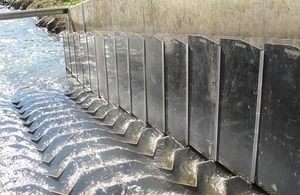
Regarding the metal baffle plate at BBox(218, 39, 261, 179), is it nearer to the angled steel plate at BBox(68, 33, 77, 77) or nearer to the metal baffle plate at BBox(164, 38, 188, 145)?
the metal baffle plate at BBox(164, 38, 188, 145)

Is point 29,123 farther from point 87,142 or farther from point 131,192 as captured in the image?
point 131,192

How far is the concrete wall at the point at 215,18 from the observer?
172 inches

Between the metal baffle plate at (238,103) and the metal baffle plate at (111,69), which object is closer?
the metal baffle plate at (238,103)

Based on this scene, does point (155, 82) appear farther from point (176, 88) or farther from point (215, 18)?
point (215, 18)

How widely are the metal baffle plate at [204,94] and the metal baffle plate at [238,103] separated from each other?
6.9 inches

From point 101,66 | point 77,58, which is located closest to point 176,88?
point 101,66

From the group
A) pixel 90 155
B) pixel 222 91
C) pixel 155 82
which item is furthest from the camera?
pixel 155 82

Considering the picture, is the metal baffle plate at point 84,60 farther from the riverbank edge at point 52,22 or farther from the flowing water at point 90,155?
the riverbank edge at point 52,22

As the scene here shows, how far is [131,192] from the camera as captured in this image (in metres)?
4.85

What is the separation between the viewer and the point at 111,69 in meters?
10.0

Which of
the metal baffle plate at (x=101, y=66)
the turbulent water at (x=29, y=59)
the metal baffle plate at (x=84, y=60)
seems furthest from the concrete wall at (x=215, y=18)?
the turbulent water at (x=29, y=59)

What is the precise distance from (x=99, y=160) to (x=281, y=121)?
3.30 m

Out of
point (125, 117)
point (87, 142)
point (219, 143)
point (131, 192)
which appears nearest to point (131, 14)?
point (125, 117)

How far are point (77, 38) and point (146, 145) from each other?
29.4ft
